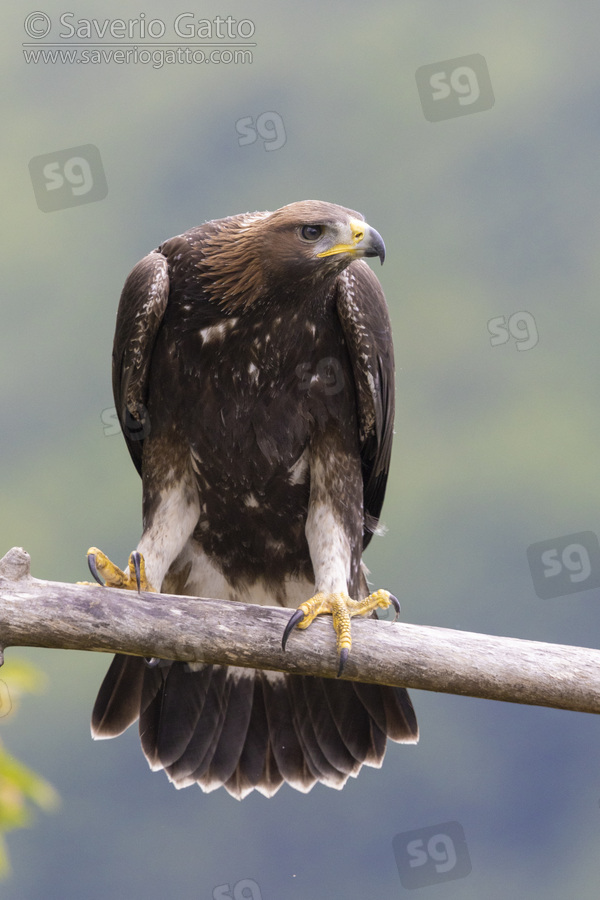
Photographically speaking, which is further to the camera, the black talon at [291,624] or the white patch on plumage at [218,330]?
the white patch on plumage at [218,330]

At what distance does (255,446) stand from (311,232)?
79cm

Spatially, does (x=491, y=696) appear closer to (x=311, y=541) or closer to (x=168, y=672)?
(x=311, y=541)

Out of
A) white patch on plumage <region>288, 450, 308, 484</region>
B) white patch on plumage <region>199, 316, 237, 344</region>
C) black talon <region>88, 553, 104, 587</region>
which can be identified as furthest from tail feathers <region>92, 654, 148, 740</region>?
white patch on plumage <region>199, 316, 237, 344</region>

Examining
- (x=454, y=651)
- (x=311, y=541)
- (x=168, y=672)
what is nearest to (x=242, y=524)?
(x=311, y=541)

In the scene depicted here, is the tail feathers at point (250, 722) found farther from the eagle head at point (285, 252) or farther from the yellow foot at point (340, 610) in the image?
the eagle head at point (285, 252)

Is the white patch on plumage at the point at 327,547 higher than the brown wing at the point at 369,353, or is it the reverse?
the brown wing at the point at 369,353

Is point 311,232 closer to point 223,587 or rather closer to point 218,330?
point 218,330

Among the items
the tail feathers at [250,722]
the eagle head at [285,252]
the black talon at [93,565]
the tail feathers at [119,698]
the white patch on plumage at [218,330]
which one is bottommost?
the tail feathers at [250,722]

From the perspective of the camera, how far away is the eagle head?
3.52m

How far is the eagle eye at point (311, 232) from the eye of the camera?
3545 mm

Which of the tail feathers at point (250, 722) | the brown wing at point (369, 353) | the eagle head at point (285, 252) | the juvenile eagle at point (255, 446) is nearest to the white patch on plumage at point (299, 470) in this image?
A: the juvenile eagle at point (255, 446)

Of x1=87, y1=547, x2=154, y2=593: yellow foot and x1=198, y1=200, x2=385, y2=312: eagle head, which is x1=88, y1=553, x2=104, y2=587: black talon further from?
x1=198, y1=200, x2=385, y2=312: eagle head

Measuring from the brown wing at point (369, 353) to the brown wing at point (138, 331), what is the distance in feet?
2.16

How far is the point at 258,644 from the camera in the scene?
123 inches
